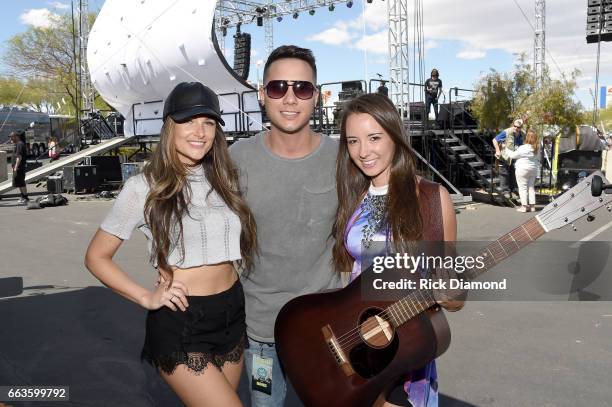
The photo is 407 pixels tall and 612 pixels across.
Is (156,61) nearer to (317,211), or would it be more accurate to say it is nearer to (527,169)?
(527,169)

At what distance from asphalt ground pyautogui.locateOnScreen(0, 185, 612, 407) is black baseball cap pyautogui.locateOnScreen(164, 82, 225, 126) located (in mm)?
2218

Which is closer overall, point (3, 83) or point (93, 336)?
point (93, 336)

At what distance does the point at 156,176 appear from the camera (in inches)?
88.6

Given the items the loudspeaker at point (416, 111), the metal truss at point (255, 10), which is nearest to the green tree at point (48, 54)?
the metal truss at point (255, 10)

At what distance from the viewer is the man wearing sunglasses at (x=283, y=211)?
2.43 metres

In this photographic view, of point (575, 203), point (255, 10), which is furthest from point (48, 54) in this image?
point (575, 203)

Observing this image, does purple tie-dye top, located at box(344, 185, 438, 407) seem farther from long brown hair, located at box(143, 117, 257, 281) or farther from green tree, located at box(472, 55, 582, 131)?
green tree, located at box(472, 55, 582, 131)

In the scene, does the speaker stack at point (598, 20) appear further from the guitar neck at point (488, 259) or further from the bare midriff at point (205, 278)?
the bare midriff at point (205, 278)

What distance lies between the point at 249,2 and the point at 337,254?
35.8 metres

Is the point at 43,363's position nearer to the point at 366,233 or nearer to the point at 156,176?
the point at 156,176

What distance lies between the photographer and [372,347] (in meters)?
2.12

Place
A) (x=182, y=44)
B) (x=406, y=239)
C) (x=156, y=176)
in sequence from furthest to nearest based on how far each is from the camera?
(x=182, y=44) → (x=156, y=176) → (x=406, y=239)

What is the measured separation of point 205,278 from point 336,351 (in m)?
0.61

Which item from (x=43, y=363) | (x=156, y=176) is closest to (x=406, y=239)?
(x=156, y=176)
